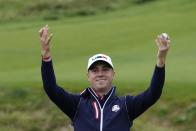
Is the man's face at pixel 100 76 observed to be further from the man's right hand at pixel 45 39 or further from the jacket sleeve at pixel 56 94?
the man's right hand at pixel 45 39

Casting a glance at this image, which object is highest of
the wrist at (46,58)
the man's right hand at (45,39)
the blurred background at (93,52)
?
the blurred background at (93,52)

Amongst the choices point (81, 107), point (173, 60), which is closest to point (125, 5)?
point (173, 60)

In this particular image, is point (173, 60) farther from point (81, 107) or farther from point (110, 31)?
point (81, 107)

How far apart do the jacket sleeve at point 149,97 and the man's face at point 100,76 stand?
25 centimetres

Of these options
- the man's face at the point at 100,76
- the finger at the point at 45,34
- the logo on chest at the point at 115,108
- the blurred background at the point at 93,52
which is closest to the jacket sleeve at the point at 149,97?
the logo on chest at the point at 115,108

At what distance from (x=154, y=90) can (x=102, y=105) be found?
45cm

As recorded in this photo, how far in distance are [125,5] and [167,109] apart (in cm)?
2206

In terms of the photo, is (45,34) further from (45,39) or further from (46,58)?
(46,58)

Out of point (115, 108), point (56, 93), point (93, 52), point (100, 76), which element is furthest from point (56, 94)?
point (93, 52)

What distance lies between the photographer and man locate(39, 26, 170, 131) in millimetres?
6434

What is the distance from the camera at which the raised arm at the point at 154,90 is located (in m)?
6.40

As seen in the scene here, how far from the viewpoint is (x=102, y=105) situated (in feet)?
21.3

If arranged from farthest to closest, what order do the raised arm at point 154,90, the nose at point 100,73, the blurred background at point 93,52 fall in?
1. the blurred background at point 93,52
2. the nose at point 100,73
3. the raised arm at point 154,90

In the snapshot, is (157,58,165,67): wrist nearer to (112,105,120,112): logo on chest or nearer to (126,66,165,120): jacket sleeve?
(126,66,165,120): jacket sleeve
